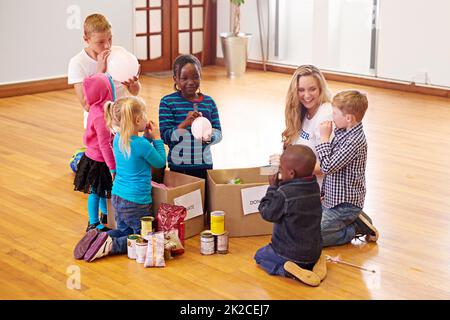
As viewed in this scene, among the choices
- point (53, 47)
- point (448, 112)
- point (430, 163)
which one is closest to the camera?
point (430, 163)

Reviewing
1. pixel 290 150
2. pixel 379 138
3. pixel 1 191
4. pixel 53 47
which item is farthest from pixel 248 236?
pixel 53 47

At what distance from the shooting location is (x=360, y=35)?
7.69m

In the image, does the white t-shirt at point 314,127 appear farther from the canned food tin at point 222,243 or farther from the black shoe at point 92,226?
the black shoe at point 92,226

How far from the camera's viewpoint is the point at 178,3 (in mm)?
8406

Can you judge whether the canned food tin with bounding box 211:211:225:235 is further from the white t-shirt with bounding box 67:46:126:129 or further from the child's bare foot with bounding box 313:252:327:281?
the white t-shirt with bounding box 67:46:126:129

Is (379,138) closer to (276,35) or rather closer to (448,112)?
(448,112)

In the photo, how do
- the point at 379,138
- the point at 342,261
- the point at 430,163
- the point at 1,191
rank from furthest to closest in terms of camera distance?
the point at 379,138 < the point at 430,163 < the point at 1,191 < the point at 342,261

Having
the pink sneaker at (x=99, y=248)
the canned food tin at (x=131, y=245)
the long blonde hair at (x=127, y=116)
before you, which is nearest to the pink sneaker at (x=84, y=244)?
the pink sneaker at (x=99, y=248)

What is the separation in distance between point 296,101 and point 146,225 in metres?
0.93

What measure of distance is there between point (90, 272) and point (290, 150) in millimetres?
996

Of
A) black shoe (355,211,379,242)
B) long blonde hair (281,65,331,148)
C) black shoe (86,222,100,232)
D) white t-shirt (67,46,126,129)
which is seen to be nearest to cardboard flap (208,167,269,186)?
long blonde hair (281,65,331,148)

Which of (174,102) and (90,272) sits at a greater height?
(174,102)

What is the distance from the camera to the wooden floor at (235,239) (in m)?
3.06

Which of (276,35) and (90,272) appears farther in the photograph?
(276,35)
